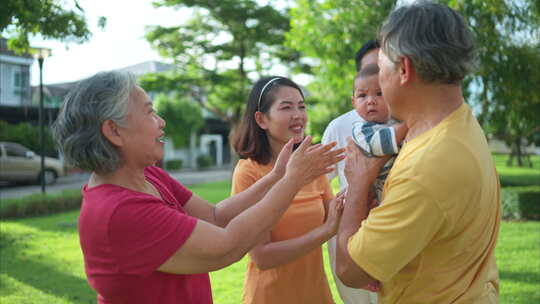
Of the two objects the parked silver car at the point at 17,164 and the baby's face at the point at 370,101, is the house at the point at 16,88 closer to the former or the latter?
the parked silver car at the point at 17,164

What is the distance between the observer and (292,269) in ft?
7.79

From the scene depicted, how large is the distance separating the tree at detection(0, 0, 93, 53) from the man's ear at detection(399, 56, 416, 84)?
7.50 metres

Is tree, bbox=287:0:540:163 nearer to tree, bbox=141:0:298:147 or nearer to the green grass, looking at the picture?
the green grass

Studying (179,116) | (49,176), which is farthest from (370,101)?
(179,116)

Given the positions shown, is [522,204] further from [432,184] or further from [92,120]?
[92,120]

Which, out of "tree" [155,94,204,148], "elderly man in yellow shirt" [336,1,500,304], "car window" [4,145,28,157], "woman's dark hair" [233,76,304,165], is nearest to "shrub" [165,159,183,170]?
"tree" [155,94,204,148]

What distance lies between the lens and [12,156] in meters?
18.8

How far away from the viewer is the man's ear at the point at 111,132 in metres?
1.72

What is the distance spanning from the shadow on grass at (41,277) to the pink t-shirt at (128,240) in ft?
14.3

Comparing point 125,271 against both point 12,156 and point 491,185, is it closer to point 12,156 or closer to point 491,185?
point 491,185

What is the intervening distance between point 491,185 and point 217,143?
1555 inches

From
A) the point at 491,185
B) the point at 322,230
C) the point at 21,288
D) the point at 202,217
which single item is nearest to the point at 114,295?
the point at 202,217

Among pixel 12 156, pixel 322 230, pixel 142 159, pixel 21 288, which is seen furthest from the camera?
pixel 12 156

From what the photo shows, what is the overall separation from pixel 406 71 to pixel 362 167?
0.39m
